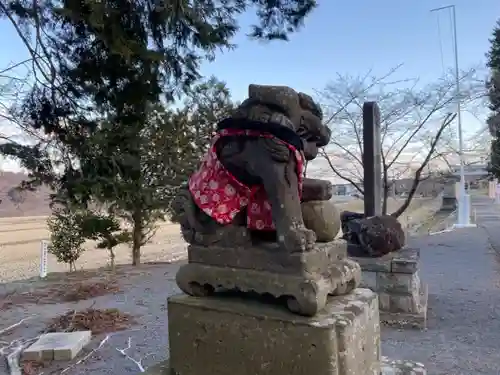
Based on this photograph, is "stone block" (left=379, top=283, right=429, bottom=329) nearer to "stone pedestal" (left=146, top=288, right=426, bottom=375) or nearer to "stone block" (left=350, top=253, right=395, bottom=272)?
"stone block" (left=350, top=253, right=395, bottom=272)

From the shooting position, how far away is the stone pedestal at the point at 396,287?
403cm

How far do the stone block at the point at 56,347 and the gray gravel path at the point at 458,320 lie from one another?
2.48 meters

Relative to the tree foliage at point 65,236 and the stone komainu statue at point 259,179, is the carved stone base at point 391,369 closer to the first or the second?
the stone komainu statue at point 259,179

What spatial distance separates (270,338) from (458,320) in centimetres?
344

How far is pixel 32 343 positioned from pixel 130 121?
2.08 metres

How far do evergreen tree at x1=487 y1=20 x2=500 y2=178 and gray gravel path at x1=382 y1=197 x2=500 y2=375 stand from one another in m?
3.07

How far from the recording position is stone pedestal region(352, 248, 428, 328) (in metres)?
4.03

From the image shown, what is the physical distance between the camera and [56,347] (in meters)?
3.42

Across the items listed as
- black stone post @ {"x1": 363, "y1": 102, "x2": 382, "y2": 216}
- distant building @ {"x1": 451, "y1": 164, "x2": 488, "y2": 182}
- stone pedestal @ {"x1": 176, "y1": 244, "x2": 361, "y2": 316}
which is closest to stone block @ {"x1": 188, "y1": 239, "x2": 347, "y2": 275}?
stone pedestal @ {"x1": 176, "y1": 244, "x2": 361, "y2": 316}

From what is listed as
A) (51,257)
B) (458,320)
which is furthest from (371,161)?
(51,257)

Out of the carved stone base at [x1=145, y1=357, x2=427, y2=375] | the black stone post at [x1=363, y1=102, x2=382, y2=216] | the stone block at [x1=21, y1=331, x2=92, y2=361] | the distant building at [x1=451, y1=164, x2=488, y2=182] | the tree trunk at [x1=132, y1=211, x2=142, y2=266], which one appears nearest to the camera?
the carved stone base at [x1=145, y1=357, x2=427, y2=375]

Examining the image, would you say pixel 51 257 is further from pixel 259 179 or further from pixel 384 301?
pixel 259 179

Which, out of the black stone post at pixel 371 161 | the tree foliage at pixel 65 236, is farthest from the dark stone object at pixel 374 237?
the tree foliage at pixel 65 236

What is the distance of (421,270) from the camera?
6.71m
